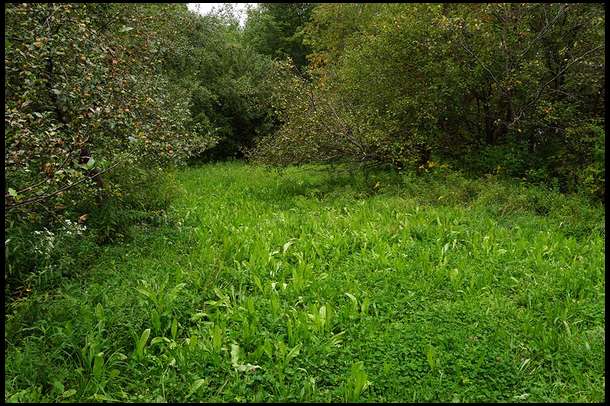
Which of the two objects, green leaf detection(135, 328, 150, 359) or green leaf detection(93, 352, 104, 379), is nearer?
green leaf detection(93, 352, 104, 379)

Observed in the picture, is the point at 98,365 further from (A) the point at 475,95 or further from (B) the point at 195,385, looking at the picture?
(A) the point at 475,95

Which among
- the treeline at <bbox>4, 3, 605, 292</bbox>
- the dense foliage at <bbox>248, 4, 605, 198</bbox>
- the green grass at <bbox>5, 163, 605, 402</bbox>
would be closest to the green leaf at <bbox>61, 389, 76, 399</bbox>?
the green grass at <bbox>5, 163, 605, 402</bbox>

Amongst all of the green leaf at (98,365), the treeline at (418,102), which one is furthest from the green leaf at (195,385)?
the treeline at (418,102)

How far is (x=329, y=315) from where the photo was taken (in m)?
4.00

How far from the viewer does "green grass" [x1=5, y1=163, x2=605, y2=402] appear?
10.7 feet

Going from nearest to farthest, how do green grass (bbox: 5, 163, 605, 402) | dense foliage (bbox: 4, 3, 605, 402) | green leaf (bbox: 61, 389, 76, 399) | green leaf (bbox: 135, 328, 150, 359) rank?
green leaf (bbox: 61, 389, 76, 399), green grass (bbox: 5, 163, 605, 402), dense foliage (bbox: 4, 3, 605, 402), green leaf (bbox: 135, 328, 150, 359)

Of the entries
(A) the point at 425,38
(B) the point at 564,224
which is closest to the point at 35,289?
(B) the point at 564,224

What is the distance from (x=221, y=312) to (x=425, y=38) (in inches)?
275

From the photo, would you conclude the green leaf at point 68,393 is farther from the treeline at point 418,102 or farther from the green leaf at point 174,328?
the treeline at point 418,102

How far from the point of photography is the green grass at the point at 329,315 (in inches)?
129

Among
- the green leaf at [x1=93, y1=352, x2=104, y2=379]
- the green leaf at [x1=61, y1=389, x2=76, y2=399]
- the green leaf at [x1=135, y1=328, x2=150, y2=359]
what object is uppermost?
the green leaf at [x1=135, y1=328, x2=150, y2=359]

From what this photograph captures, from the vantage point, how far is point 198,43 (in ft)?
46.0

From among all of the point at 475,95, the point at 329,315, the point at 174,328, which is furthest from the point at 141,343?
the point at 475,95

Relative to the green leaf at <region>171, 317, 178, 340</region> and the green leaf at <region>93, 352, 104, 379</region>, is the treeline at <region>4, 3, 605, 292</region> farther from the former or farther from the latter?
the green leaf at <region>93, 352, 104, 379</region>
